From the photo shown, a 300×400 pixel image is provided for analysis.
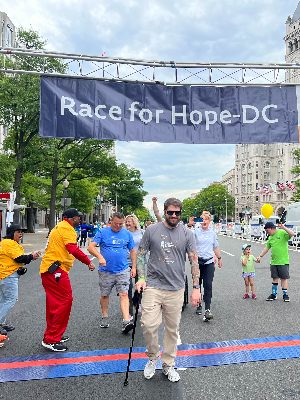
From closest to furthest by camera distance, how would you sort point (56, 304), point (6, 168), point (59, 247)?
point (56, 304) < point (59, 247) < point (6, 168)

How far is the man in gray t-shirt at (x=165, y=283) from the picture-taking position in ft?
13.4

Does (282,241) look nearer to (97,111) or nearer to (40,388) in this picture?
(97,111)

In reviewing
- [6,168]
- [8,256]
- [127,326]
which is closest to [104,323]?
[127,326]

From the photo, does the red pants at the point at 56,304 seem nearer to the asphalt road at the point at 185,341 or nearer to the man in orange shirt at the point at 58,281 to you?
the man in orange shirt at the point at 58,281

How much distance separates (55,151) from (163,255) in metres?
23.1

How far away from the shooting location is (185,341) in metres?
5.34

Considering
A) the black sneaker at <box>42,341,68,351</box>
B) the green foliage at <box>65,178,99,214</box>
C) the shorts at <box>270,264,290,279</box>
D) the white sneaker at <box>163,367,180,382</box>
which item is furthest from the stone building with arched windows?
the white sneaker at <box>163,367,180,382</box>

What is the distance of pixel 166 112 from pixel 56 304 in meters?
5.77

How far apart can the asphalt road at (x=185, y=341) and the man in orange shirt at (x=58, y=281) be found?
236mm

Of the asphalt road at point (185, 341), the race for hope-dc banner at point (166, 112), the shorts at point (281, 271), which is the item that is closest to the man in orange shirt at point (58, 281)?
the asphalt road at point (185, 341)

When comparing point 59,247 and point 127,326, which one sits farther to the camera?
point 127,326

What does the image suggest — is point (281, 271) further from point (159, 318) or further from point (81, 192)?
point (81, 192)

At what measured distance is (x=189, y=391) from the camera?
12.2 feet

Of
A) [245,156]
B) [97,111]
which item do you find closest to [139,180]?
[245,156]
